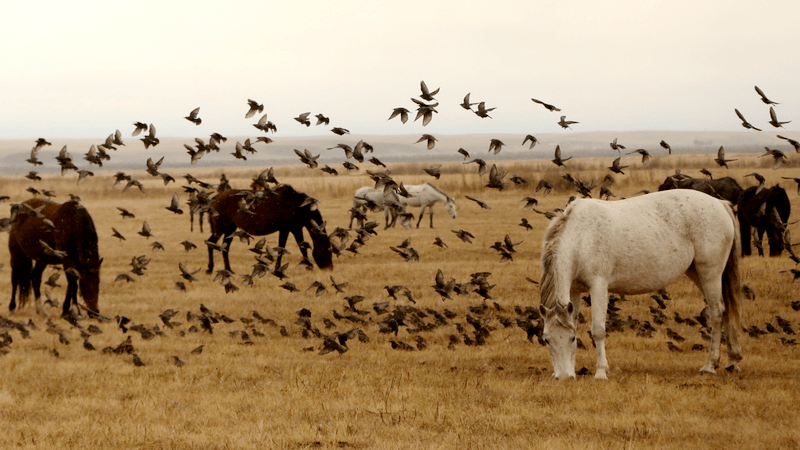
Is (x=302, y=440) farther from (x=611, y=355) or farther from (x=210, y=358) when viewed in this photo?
(x=611, y=355)

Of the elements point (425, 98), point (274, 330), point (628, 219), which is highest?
point (425, 98)

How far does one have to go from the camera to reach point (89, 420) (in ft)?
26.2

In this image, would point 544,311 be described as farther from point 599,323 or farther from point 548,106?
point 548,106

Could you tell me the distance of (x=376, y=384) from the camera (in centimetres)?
952

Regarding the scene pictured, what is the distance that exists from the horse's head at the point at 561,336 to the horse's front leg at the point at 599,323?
31 cm

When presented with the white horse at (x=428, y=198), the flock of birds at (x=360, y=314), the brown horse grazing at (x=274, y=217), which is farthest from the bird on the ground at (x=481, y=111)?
the white horse at (x=428, y=198)

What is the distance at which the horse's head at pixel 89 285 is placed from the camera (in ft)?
43.2

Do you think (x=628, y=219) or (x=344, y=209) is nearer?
(x=628, y=219)

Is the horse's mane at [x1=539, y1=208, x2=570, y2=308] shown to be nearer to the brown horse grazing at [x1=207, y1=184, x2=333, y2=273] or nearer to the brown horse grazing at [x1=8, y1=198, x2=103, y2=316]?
the brown horse grazing at [x1=8, y1=198, x2=103, y2=316]

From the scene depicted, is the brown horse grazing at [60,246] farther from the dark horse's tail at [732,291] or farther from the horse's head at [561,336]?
the dark horse's tail at [732,291]

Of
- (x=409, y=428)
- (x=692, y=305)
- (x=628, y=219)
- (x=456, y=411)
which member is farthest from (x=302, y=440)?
(x=692, y=305)

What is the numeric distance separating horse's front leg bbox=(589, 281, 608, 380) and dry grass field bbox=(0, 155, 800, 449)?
0.24 meters

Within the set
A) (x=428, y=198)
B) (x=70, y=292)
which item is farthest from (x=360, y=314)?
(x=428, y=198)

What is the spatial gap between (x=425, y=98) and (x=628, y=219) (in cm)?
327
